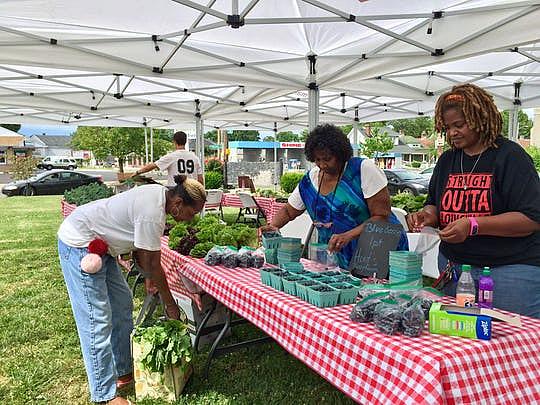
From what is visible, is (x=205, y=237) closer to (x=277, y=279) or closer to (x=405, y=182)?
(x=277, y=279)

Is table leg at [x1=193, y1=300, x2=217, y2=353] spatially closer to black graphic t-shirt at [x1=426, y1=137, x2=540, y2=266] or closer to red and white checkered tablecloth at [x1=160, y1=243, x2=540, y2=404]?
red and white checkered tablecloth at [x1=160, y1=243, x2=540, y2=404]

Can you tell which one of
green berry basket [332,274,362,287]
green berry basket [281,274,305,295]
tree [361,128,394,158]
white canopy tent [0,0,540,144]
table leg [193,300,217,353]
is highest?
white canopy tent [0,0,540,144]

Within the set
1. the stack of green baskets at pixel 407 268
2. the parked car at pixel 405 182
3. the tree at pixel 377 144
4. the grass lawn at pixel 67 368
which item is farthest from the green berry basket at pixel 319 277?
the tree at pixel 377 144

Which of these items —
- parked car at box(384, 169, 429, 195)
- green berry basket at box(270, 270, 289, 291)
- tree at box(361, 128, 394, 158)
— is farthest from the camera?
tree at box(361, 128, 394, 158)

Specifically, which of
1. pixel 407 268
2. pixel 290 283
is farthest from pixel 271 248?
pixel 407 268

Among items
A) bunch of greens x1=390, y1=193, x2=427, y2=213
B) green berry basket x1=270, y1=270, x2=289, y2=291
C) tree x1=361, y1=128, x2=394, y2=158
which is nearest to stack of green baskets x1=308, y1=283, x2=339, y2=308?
green berry basket x1=270, y1=270, x2=289, y2=291

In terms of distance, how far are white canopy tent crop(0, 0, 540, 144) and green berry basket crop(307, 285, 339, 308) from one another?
8.64 feet

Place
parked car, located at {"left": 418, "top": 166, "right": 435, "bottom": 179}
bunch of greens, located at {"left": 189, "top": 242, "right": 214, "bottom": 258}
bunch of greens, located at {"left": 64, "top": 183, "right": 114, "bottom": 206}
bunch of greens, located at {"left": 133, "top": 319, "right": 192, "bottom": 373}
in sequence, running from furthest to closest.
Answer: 1. parked car, located at {"left": 418, "top": 166, "right": 435, "bottom": 179}
2. bunch of greens, located at {"left": 64, "top": 183, "right": 114, "bottom": 206}
3. bunch of greens, located at {"left": 189, "top": 242, "right": 214, "bottom": 258}
4. bunch of greens, located at {"left": 133, "top": 319, "right": 192, "bottom": 373}

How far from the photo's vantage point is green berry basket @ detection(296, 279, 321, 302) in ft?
6.19

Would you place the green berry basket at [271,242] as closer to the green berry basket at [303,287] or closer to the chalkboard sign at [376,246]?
the chalkboard sign at [376,246]

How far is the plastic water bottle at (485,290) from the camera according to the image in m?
1.63

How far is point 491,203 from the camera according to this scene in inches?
69.4

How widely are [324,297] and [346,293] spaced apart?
0.34ft

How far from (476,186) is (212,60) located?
13.5ft
